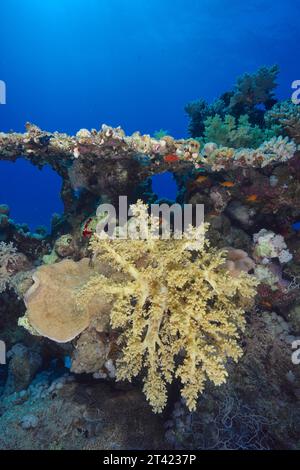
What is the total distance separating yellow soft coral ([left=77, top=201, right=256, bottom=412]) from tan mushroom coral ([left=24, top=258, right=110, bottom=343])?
0.32 meters

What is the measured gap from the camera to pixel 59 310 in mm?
4266

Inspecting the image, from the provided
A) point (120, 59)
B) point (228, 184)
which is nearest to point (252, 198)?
point (228, 184)

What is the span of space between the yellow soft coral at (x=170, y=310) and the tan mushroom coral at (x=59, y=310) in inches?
12.7

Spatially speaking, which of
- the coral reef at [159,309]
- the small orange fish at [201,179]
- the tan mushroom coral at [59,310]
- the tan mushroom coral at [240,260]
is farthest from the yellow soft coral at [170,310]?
the small orange fish at [201,179]

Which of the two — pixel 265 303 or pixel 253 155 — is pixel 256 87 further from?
pixel 265 303

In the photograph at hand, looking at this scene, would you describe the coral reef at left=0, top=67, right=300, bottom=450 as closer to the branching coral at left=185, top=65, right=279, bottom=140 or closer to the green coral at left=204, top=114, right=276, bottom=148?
the green coral at left=204, top=114, right=276, bottom=148

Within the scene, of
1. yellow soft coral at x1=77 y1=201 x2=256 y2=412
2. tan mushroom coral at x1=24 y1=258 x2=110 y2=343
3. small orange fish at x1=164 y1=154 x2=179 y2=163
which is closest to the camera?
yellow soft coral at x1=77 y1=201 x2=256 y2=412

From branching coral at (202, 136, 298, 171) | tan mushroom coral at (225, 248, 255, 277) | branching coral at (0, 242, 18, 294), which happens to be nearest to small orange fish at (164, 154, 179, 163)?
branching coral at (202, 136, 298, 171)

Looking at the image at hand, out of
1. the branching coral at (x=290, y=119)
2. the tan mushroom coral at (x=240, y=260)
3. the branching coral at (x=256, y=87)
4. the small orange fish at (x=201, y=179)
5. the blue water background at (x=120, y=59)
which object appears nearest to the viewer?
the tan mushroom coral at (x=240, y=260)

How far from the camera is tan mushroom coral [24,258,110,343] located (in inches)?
165

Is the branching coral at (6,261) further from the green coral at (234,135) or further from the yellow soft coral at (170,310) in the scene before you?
the green coral at (234,135)

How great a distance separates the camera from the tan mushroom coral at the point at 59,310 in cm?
418

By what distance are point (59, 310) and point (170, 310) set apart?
149 centimetres

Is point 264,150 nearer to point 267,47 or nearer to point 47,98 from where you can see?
point 267,47
